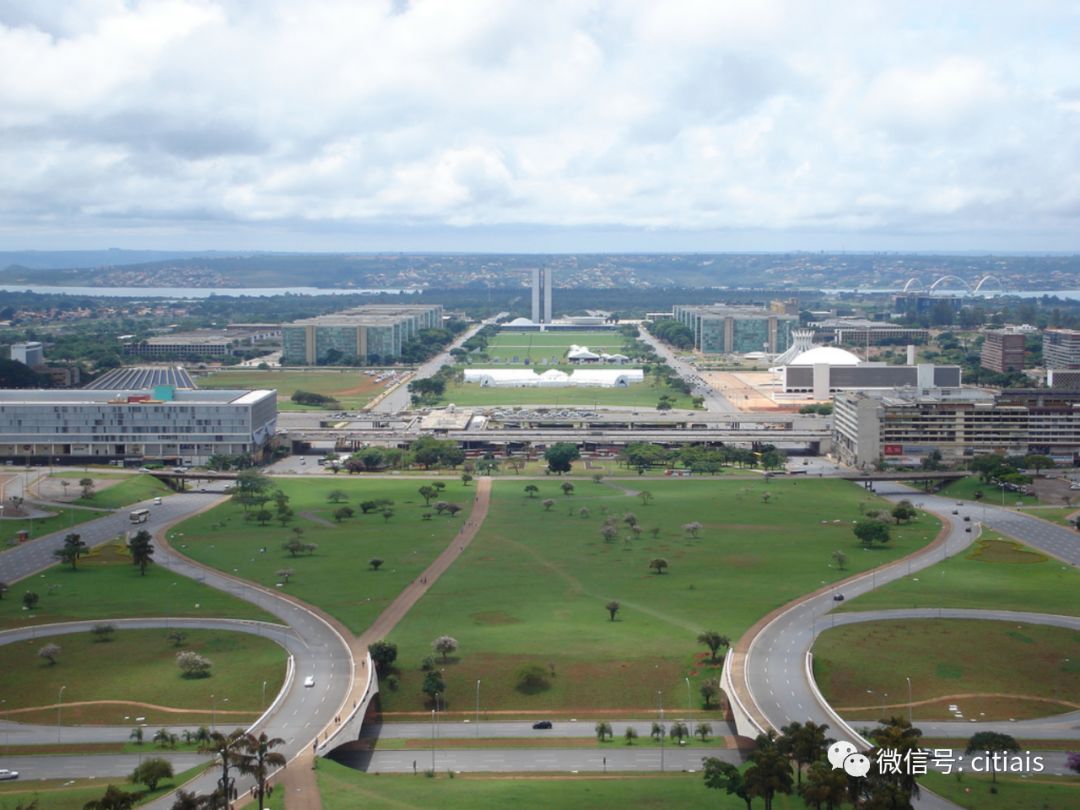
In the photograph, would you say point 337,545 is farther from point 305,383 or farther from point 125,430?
point 305,383

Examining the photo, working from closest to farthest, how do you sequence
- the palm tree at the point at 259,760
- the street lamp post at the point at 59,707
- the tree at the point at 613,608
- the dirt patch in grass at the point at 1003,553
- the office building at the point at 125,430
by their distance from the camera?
the palm tree at the point at 259,760 → the street lamp post at the point at 59,707 → the tree at the point at 613,608 → the dirt patch in grass at the point at 1003,553 → the office building at the point at 125,430

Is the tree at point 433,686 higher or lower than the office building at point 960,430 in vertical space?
lower

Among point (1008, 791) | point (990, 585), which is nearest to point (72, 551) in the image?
point (990, 585)

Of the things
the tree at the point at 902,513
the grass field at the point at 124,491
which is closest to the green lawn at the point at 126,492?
the grass field at the point at 124,491

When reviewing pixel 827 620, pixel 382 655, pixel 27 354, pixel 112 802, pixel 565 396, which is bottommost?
pixel 565 396

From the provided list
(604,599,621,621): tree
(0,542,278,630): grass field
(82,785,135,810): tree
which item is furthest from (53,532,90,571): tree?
(82,785,135,810): tree

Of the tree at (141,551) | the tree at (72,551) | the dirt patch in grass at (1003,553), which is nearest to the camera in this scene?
the tree at (141,551)

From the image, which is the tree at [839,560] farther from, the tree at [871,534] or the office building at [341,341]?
the office building at [341,341]
